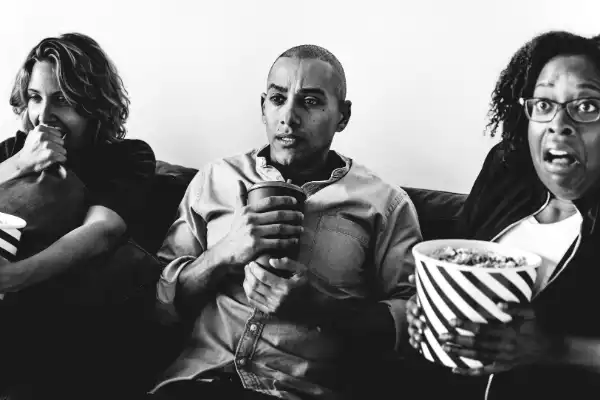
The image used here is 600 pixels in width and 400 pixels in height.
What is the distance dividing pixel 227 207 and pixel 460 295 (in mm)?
707

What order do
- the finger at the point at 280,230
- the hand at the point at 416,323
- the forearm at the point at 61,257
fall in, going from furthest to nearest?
the forearm at the point at 61,257, the finger at the point at 280,230, the hand at the point at 416,323

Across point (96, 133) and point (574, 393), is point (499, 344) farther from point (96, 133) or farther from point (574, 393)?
point (96, 133)

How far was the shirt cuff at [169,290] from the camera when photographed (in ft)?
4.61

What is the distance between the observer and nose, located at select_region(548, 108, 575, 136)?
1.10 metres

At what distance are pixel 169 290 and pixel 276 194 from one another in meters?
0.42

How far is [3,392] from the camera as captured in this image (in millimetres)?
1297

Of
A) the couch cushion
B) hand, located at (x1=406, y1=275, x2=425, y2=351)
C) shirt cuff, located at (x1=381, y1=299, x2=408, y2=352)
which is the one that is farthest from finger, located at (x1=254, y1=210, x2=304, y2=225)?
the couch cushion

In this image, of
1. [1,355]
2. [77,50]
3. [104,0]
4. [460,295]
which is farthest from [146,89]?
[460,295]

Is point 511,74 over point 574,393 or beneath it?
over

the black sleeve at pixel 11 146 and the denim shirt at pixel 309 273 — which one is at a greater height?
the black sleeve at pixel 11 146

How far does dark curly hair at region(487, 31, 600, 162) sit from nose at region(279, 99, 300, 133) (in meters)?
0.43

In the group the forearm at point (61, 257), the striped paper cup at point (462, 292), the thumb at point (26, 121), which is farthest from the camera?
the thumb at point (26, 121)

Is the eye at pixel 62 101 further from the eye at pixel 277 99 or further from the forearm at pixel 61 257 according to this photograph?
the eye at pixel 277 99

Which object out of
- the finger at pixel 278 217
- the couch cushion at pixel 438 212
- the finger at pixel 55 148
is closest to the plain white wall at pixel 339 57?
the couch cushion at pixel 438 212
